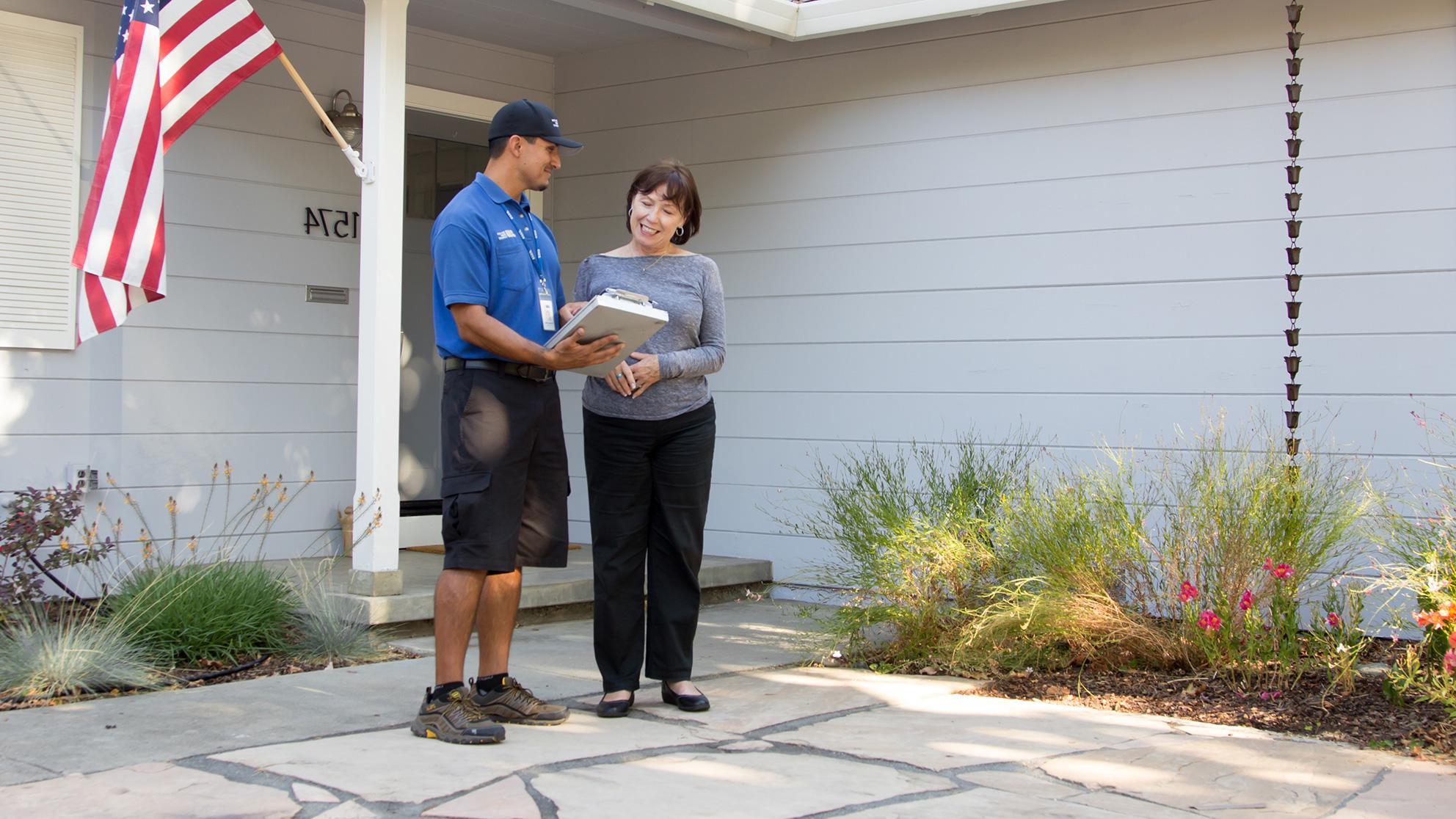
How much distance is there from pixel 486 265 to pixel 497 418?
42cm

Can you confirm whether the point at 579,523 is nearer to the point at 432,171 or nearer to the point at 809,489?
the point at 809,489

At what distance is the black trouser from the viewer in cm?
397

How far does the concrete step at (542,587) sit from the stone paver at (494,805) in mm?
1741

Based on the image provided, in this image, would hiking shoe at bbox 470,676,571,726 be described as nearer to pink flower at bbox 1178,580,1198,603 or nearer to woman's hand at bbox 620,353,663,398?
woman's hand at bbox 620,353,663,398

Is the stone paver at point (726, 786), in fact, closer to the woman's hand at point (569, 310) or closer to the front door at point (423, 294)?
the woman's hand at point (569, 310)

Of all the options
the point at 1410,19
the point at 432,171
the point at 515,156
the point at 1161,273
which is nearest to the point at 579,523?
the point at 432,171

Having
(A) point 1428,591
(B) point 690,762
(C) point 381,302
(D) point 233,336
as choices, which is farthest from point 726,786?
(D) point 233,336

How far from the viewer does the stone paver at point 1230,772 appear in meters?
3.17

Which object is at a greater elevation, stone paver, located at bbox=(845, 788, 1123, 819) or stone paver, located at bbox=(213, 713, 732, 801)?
stone paver, located at bbox=(213, 713, 732, 801)

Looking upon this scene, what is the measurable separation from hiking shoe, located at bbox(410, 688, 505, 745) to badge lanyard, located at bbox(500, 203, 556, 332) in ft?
3.44

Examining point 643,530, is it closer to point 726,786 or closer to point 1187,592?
point 726,786

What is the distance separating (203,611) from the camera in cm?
465

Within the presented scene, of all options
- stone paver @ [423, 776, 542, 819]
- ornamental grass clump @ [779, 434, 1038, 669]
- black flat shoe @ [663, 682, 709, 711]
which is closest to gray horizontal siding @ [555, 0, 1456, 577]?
ornamental grass clump @ [779, 434, 1038, 669]

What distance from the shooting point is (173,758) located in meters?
3.35
